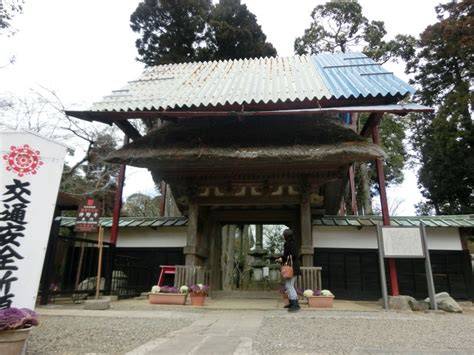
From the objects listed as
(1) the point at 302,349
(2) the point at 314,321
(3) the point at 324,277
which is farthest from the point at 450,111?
(1) the point at 302,349

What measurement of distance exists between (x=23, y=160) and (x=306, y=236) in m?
5.77

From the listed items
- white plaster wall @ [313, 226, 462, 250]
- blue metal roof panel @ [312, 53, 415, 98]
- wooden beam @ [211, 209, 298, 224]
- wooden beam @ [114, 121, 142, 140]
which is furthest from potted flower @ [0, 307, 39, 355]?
white plaster wall @ [313, 226, 462, 250]

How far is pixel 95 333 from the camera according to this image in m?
3.53

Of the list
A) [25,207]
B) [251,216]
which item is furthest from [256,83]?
[25,207]

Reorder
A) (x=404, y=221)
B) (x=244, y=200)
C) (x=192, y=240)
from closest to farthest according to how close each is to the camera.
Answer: (x=192, y=240)
(x=244, y=200)
(x=404, y=221)

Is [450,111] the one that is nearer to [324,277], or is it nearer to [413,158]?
[413,158]

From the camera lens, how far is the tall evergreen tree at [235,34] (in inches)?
567

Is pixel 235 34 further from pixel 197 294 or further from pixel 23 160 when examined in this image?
pixel 23 160

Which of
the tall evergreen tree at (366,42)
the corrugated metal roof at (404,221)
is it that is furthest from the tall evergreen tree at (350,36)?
the corrugated metal roof at (404,221)

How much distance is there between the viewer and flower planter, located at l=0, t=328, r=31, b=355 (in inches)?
93.7

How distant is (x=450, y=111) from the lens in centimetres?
1606

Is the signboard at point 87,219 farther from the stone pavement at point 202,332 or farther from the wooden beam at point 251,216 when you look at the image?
the wooden beam at point 251,216

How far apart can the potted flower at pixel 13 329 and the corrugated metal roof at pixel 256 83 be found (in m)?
4.70

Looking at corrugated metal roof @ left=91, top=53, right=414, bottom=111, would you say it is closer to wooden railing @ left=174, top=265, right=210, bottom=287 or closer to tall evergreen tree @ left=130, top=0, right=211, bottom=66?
wooden railing @ left=174, top=265, right=210, bottom=287
